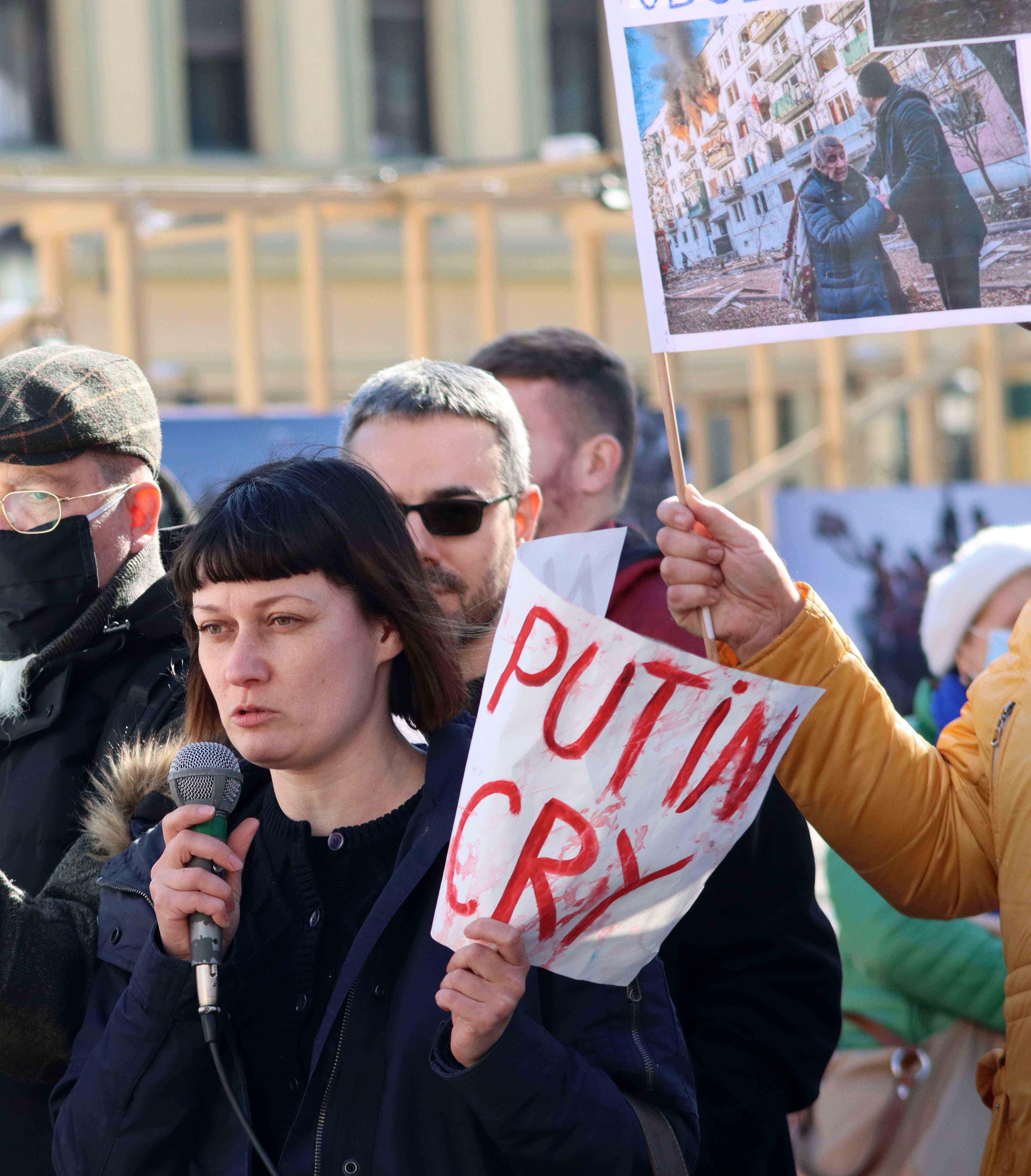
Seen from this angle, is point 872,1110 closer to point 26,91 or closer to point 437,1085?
point 437,1085

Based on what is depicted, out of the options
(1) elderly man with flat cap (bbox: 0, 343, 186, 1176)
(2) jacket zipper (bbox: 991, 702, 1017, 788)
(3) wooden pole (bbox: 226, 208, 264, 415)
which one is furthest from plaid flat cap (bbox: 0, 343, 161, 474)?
(3) wooden pole (bbox: 226, 208, 264, 415)

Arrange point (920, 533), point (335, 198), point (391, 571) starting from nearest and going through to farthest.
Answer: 1. point (391, 571)
2. point (920, 533)
3. point (335, 198)

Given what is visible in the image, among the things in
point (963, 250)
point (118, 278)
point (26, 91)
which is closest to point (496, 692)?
point (963, 250)

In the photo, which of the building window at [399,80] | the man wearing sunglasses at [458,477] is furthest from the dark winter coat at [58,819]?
the building window at [399,80]

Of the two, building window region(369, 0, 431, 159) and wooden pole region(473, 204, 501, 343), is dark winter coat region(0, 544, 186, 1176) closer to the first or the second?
wooden pole region(473, 204, 501, 343)

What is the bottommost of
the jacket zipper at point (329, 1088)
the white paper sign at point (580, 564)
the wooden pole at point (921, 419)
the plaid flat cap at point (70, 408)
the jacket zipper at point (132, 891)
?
the jacket zipper at point (329, 1088)

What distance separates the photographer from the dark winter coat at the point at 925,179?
2.00m

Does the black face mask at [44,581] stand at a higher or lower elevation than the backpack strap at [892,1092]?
higher

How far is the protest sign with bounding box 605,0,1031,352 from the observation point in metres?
1.98

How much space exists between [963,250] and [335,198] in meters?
6.12

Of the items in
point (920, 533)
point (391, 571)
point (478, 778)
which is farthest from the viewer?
point (920, 533)

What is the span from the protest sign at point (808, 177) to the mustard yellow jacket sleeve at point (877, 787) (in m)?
0.44

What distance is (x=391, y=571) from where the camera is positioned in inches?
83.4

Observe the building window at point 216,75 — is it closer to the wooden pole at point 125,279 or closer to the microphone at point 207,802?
the wooden pole at point 125,279
